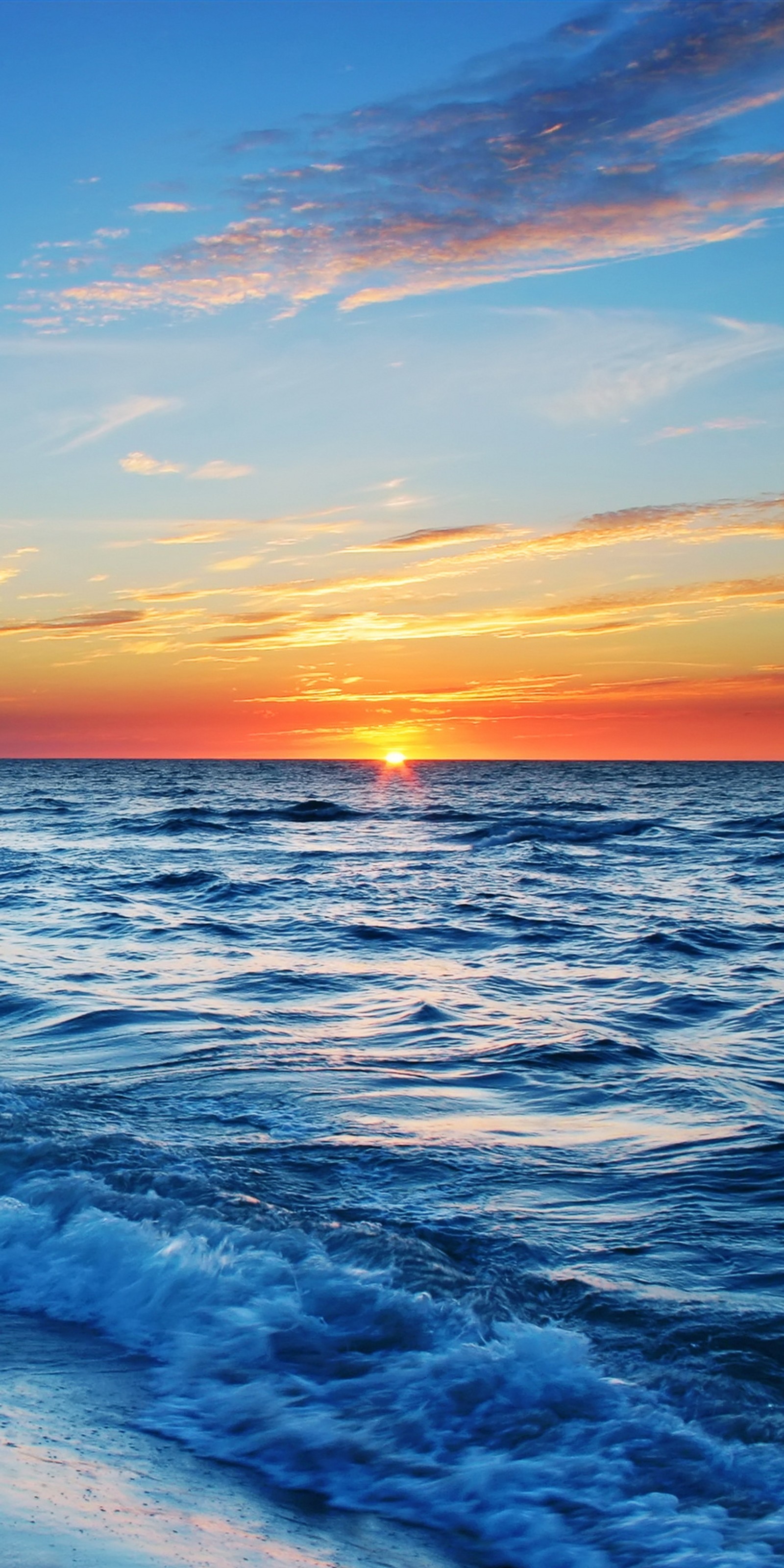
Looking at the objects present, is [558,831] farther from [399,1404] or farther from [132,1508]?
Answer: [132,1508]

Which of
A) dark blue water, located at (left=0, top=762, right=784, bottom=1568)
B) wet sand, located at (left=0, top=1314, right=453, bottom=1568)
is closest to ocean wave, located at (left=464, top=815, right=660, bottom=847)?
dark blue water, located at (left=0, top=762, right=784, bottom=1568)

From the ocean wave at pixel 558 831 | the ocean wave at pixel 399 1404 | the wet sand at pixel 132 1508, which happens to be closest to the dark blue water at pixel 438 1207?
the ocean wave at pixel 399 1404

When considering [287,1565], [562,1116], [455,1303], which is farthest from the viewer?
[562,1116]

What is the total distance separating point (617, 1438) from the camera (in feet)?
12.8

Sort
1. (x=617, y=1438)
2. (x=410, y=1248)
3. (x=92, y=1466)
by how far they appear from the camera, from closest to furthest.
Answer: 1. (x=92, y=1466)
2. (x=617, y=1438)
3. (x=410, y=1248)

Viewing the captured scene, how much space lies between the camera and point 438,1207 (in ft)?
19.5

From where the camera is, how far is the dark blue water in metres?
3.82

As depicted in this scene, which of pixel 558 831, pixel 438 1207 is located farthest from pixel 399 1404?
pixel 558 831

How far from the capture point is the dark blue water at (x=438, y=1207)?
3.82m

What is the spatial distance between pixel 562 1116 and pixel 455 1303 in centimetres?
303

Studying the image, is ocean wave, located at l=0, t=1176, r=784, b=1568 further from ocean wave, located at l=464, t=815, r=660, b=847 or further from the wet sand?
ocean wave, located at l=464, t=815, r=660, b=847

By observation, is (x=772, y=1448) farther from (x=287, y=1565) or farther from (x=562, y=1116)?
(x=562, y=1116)

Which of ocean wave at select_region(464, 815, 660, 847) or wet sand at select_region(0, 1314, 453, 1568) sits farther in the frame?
ocean wave at select_region(464, 815, 660, 847)

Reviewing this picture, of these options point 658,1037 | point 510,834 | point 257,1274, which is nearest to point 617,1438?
point 257,1274
